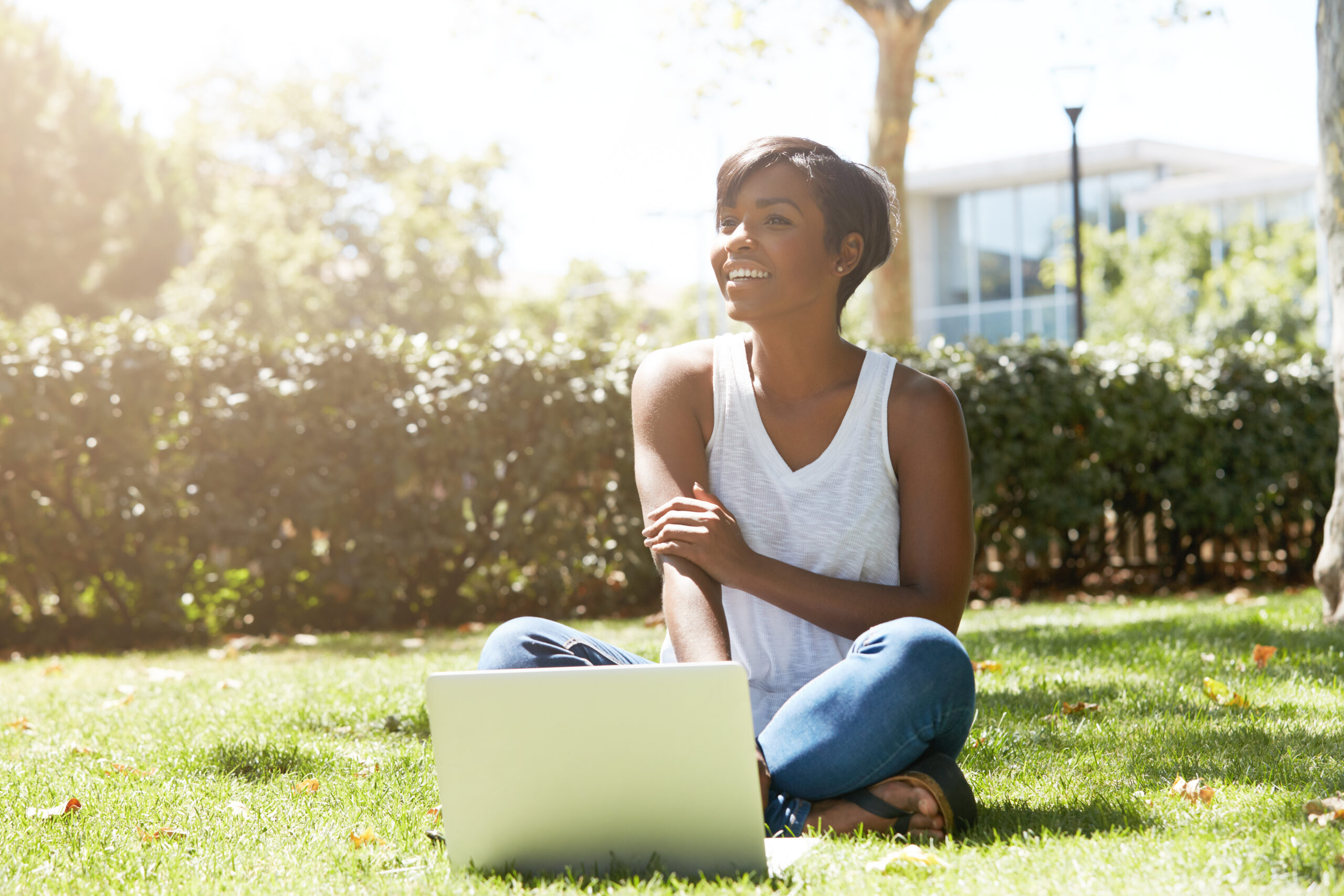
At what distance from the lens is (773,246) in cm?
284

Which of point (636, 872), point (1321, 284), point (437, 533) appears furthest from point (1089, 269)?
point (636, 872)

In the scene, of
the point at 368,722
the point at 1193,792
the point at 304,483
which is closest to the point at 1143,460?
the point at 304,483

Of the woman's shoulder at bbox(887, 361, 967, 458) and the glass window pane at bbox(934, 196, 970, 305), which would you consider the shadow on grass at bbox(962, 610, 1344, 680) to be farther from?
the glass window pane at bbox(934, 196, 970, 305)

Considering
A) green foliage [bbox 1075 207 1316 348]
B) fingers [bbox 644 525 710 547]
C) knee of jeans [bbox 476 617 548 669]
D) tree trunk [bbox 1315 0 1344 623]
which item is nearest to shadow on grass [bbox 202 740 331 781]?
knee of jeans [bbox 476 617 548 669]

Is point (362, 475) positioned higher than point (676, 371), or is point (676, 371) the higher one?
point (676, 371)

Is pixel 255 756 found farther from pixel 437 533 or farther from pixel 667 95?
pixel 667 95

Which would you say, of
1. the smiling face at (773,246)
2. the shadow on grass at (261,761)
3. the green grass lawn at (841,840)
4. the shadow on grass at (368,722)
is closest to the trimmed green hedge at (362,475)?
the green grass lawn at (841,840)

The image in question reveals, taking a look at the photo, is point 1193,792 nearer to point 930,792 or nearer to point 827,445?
point 930,792

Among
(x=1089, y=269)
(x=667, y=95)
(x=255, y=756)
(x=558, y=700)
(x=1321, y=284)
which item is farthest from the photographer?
(x=1089, y=269)

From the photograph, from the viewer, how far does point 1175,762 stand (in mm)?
3188

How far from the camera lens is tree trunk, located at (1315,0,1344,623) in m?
5.91

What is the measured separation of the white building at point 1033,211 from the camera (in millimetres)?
32219

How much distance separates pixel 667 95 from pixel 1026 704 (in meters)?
11.2

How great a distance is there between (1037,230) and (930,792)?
34848 millimetres
